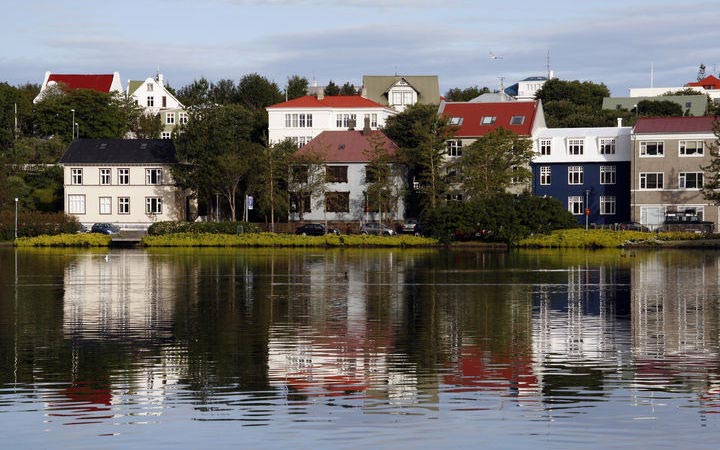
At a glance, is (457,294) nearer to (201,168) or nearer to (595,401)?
(595,401)

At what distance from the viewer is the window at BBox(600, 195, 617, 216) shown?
115 m

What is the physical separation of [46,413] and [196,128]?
93.7m

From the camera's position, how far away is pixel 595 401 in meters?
22.2

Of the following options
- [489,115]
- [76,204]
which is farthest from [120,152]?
[489,115]

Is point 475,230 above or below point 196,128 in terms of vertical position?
below

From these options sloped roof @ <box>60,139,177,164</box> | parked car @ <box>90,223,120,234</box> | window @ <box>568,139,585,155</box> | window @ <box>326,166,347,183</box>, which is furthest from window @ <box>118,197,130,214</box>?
window @ <box>568,139,585,155</box>

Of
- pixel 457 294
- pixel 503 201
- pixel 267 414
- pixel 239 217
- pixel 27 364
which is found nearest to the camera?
pixel 267 414

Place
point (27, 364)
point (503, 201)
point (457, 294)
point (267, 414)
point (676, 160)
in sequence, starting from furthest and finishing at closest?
point (676, 160) → point (503, 201) → point (457, 294) → point (27, 364) → point (267, 414)

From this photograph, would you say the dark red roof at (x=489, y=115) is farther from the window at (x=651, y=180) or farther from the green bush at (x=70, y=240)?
the green bush at (x=70, y=240)

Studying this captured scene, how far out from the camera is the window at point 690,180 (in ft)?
359

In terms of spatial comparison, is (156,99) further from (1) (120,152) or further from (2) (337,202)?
(2) (337,202)

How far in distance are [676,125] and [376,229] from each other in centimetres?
3035

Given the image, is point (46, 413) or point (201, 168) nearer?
point (46, 413)

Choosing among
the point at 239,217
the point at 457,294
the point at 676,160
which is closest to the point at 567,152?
the point at 676,160
